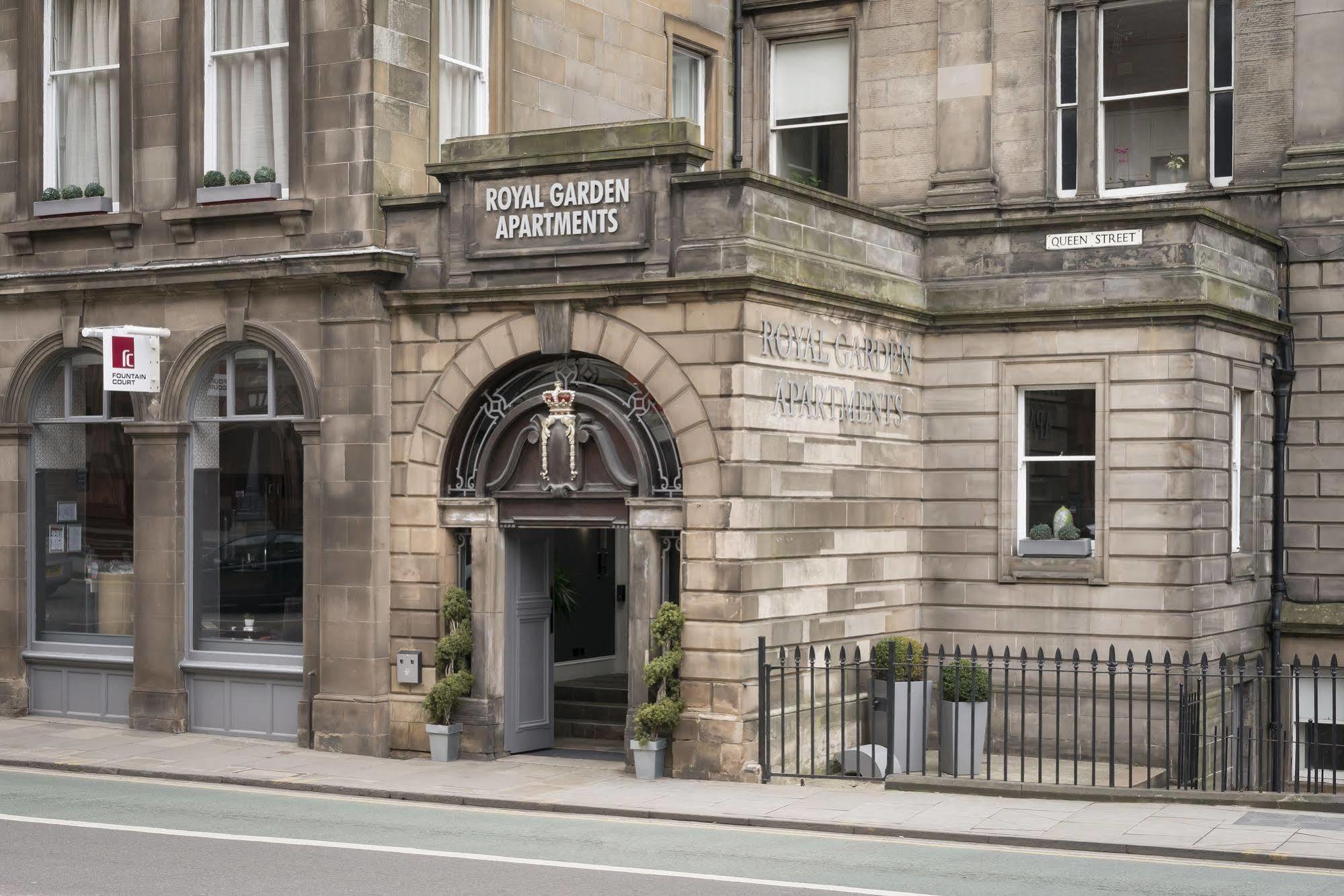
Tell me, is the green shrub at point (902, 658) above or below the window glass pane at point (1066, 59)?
below

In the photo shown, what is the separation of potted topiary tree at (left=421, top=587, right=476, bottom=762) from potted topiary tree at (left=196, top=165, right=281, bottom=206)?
5.15 metres

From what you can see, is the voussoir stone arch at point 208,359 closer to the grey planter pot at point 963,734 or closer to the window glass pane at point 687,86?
the window glass pane at point 687,86

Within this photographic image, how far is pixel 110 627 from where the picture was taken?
2208 centimetres

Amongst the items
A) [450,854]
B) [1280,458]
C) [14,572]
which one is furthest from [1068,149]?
[14,572]

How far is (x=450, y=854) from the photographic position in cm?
1376

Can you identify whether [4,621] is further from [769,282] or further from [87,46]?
[769,282]

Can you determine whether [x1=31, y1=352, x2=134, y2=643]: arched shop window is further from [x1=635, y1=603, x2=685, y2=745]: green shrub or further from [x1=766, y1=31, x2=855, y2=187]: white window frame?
[x1=766, y1=31, x2=855, y2=187]: white window frame

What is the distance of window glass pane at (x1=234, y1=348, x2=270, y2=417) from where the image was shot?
20719 millimetres

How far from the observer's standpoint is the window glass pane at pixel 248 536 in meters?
20.6

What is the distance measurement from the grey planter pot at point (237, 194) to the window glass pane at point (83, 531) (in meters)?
3.17

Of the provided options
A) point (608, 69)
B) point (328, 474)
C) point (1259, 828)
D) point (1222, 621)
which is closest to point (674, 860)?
point (1259, 828)

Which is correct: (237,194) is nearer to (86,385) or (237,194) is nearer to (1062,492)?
(86,385)

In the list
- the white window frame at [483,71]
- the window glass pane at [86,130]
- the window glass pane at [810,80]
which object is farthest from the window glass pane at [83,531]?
the window glass pane at [810,80]

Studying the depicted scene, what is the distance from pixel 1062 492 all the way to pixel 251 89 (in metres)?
10.8
